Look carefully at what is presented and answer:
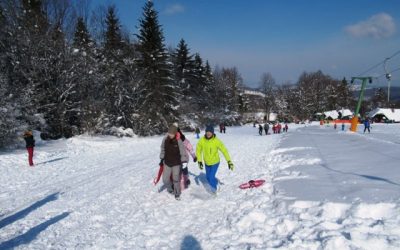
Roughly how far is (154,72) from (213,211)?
1333 inches

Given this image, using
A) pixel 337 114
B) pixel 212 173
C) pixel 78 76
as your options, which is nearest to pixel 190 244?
pixel 212 173

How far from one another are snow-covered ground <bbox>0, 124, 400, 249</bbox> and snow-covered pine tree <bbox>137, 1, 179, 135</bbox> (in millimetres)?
26078

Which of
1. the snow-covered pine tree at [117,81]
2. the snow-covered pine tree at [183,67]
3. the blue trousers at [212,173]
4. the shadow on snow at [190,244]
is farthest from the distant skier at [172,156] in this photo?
the snow-covered pine tree at [183,67]

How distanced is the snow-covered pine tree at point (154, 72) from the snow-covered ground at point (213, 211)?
85.6 ft

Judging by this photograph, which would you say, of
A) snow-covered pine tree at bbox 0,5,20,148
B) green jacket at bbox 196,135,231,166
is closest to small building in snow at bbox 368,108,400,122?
snow-covered pine tree at bbox 0,5,20,148

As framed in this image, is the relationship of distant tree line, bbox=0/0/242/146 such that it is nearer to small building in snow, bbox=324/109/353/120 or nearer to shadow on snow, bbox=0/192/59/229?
shadow on snow, bbox=0/192/59/229

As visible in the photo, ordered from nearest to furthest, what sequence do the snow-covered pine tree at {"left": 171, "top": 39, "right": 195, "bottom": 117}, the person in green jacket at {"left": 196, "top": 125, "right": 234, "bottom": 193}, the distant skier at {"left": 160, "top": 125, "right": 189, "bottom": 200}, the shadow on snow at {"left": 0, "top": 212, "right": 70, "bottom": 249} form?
the shadow on snow at {"left": 0, "top": 212, "right": 70, "bottom": 249} → the distant skier at {"left": 160, "top": 125, "right": 189, "bottom": 200} → the person in green jacket at {"left": 196, "top": 125, "right": 234, "bottom": 193} → the snow-covered pine tree at {"left": 171, "top": 39, "right": 195, "bottom": 117}

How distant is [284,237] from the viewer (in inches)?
239

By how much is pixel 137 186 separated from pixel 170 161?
212cm

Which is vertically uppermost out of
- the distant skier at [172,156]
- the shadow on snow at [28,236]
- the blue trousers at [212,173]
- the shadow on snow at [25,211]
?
the distant skier at [172,156]

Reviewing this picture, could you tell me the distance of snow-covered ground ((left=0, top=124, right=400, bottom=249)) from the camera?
6070mm

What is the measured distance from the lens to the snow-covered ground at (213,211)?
6.07m

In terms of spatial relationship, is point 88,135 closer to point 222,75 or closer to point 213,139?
point 213,139

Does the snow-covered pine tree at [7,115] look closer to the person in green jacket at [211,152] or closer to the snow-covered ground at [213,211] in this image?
the snow-covered ground at [213,211]
